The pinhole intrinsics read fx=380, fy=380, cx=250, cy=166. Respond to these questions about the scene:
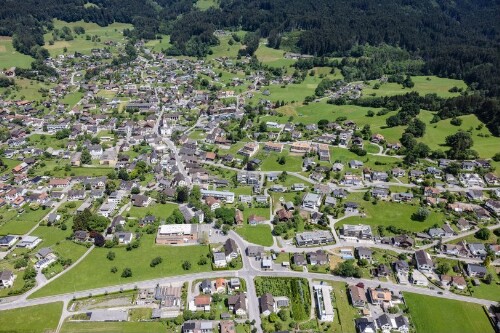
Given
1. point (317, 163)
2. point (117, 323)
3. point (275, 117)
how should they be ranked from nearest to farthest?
point (117, 323) < point (317, 163) < point (275, 117)

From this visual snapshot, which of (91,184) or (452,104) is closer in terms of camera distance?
(91,184)

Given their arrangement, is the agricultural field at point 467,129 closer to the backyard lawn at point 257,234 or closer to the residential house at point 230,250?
the backyard lawn at point 257,234

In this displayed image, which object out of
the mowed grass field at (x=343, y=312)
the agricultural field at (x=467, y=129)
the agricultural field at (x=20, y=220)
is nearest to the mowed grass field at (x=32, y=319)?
the agricultural field at (x=20, y=220)

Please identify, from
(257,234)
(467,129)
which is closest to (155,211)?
(257,234)

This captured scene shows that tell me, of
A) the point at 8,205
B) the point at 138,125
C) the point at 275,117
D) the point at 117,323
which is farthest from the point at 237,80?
the point at 117,323

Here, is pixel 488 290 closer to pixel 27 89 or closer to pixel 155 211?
pixel 155 211

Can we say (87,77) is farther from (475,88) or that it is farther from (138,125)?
(475,88)
